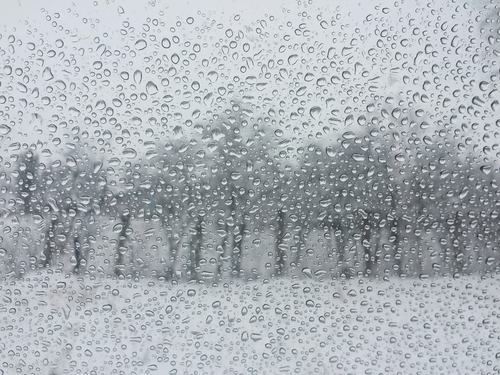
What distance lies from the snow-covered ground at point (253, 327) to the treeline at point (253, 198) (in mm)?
83

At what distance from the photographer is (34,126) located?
97 centimetres

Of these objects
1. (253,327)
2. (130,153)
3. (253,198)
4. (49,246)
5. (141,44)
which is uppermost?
(141,44)

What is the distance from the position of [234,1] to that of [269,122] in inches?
16.3

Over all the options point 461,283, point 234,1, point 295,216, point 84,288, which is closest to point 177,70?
point 234,1

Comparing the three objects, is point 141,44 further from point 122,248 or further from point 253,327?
point 253,327

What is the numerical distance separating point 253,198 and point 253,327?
440 mm

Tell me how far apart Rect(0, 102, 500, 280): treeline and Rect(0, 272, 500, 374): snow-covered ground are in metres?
0.08

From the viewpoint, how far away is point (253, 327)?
1.00 m

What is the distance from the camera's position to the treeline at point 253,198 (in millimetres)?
964

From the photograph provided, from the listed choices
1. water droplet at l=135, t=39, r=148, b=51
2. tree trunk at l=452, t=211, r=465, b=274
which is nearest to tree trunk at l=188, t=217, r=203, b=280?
water droplet at l=135, t=39, r=148, b=51

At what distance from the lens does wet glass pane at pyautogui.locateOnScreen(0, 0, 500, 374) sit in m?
0.96

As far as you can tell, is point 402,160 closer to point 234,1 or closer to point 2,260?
point 234,1

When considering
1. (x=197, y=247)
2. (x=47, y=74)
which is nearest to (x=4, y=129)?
(x=47, y=74)

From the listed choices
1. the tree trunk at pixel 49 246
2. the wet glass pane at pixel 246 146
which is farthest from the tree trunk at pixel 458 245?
the tree trunk at pixel 49 246
